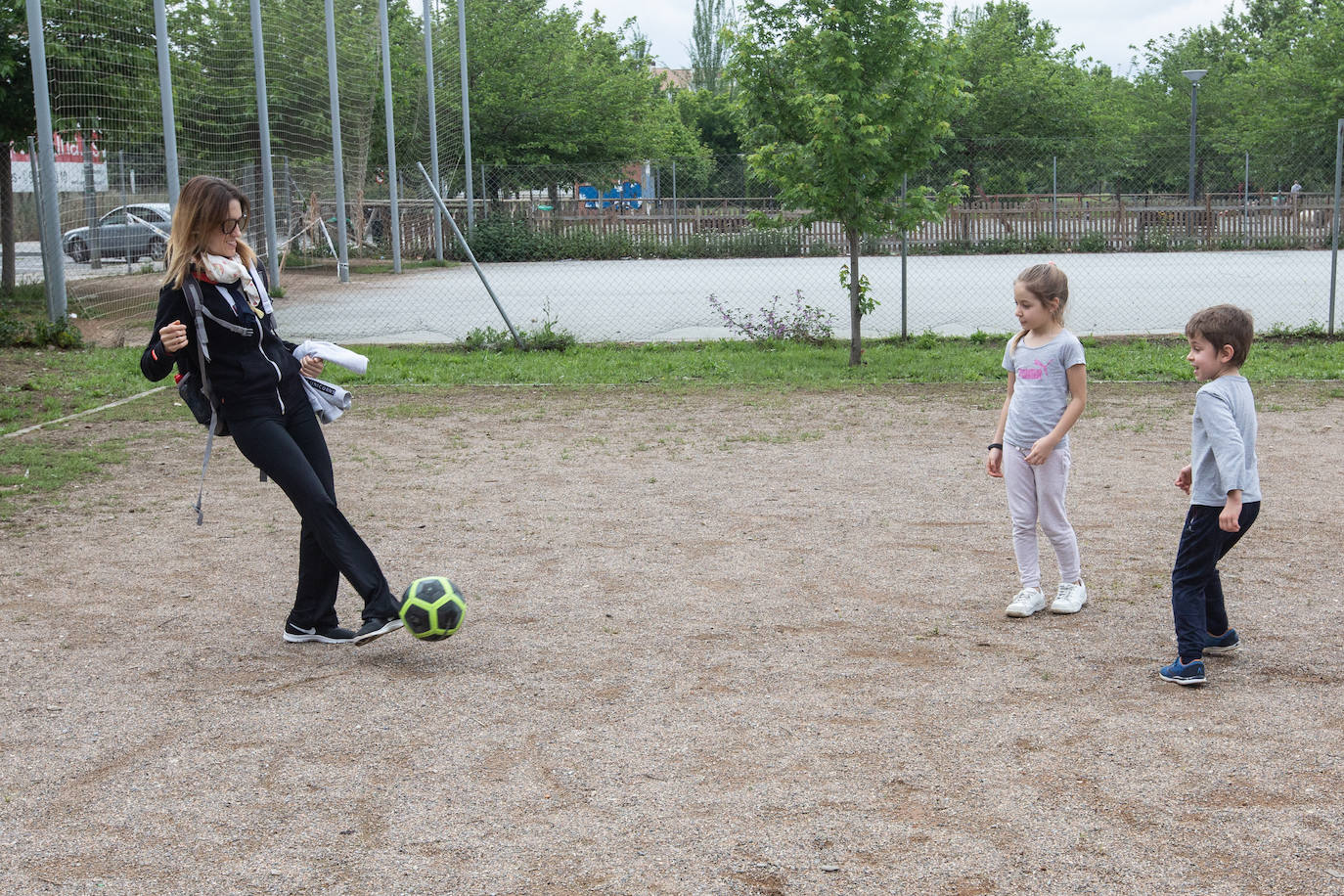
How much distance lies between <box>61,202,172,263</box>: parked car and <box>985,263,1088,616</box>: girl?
1393cm

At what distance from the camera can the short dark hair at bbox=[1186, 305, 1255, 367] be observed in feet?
14.5

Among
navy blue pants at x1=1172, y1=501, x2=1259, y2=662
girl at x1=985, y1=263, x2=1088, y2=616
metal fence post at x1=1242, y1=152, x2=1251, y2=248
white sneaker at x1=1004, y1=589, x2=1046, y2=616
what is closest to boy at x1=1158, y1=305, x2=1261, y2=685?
navy blue pants at x1=1172, y1=501, x2=1259, y2=662

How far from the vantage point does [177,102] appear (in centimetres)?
1803

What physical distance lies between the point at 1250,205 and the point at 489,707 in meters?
26.6

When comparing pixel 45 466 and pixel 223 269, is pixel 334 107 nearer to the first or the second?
pixel 45 466

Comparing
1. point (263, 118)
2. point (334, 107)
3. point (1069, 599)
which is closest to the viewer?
point (1069, 599)

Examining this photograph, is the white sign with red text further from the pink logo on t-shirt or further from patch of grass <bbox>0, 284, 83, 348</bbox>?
the pink logo on t-shirt

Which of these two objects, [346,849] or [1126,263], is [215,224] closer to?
[346,849]

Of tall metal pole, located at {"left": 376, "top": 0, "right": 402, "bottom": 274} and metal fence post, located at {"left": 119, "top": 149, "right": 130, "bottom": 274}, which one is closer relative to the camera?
metal fence post, located at {"left": 119, "top": 149, "right": 130, "bottom": 274}

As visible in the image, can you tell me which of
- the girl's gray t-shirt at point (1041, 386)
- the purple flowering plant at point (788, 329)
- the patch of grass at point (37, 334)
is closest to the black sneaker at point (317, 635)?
the girl's gray t-shirt at point (1041, 386)

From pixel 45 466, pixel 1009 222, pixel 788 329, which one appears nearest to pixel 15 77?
pixel 788 329

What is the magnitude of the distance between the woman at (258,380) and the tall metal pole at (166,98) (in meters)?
11.1

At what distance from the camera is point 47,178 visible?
14367mm

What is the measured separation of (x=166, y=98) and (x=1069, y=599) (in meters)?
13.3
